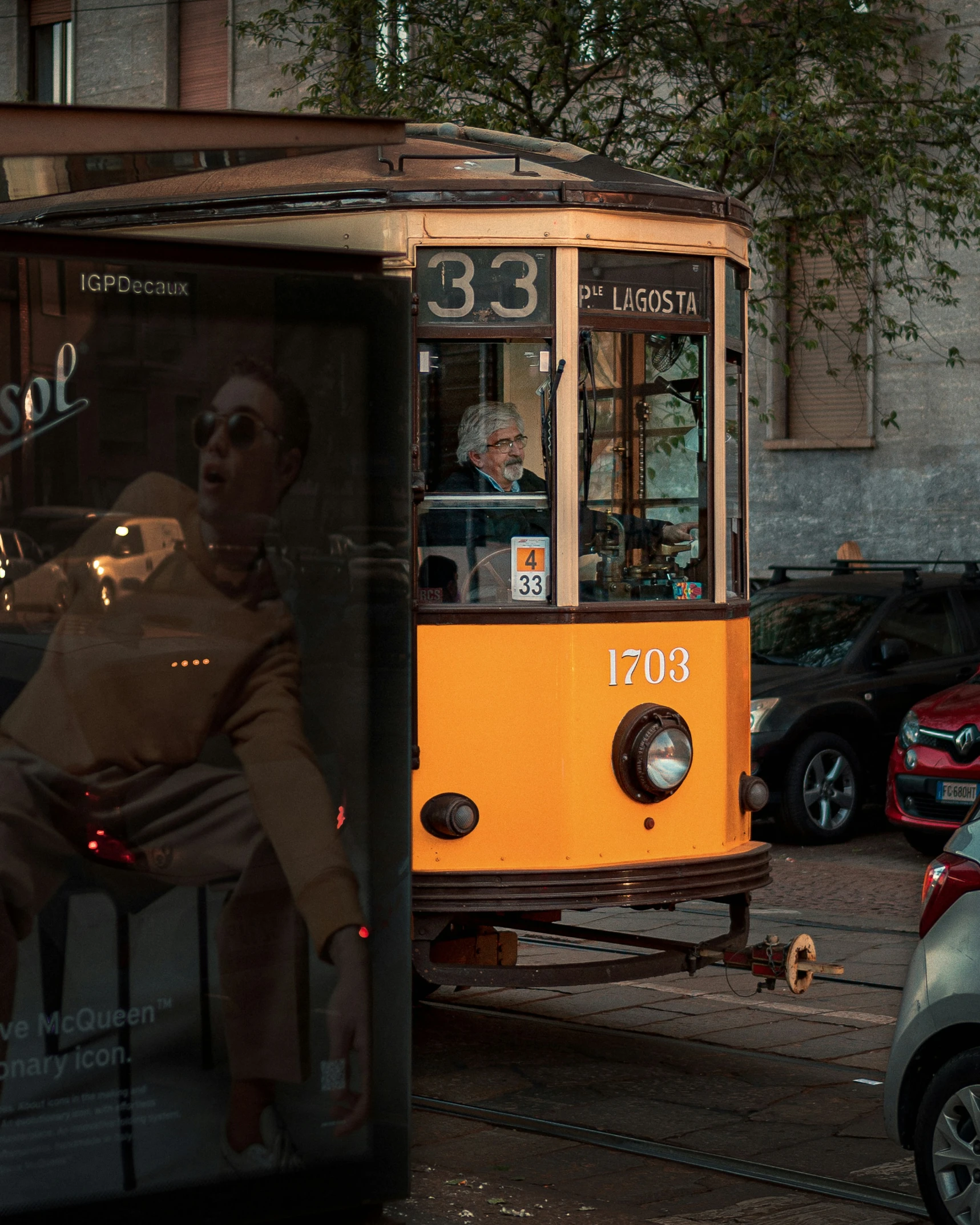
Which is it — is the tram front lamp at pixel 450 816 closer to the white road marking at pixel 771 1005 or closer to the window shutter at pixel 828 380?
the white road marking at pixel 771 1005

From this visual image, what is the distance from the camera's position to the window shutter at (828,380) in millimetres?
18797

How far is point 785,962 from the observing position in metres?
6.35

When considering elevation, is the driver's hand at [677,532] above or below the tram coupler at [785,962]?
above

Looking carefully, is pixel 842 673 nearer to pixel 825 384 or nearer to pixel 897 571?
pixel 897 571

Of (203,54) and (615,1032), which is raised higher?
(203,54)

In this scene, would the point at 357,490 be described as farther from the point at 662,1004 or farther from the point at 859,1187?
the point at 662,1004

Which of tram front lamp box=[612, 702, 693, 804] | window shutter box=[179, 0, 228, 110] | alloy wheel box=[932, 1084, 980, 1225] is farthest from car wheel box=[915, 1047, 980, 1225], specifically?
window shutter box=[179, 0, 228, 110]

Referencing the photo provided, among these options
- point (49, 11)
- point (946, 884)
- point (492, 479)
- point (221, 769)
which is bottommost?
point (946, 884)

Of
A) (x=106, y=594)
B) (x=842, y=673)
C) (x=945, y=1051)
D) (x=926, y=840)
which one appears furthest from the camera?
(x=842, y=673)

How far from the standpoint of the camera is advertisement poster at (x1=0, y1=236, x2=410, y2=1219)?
159 inches

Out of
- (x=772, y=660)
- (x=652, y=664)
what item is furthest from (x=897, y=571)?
(x=652, y=664)

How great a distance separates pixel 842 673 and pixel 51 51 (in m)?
16.1

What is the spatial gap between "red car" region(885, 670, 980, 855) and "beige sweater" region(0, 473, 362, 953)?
24.7 feet

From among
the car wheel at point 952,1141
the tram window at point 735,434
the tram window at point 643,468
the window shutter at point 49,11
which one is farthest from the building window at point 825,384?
the car wheel at point 952,1141
